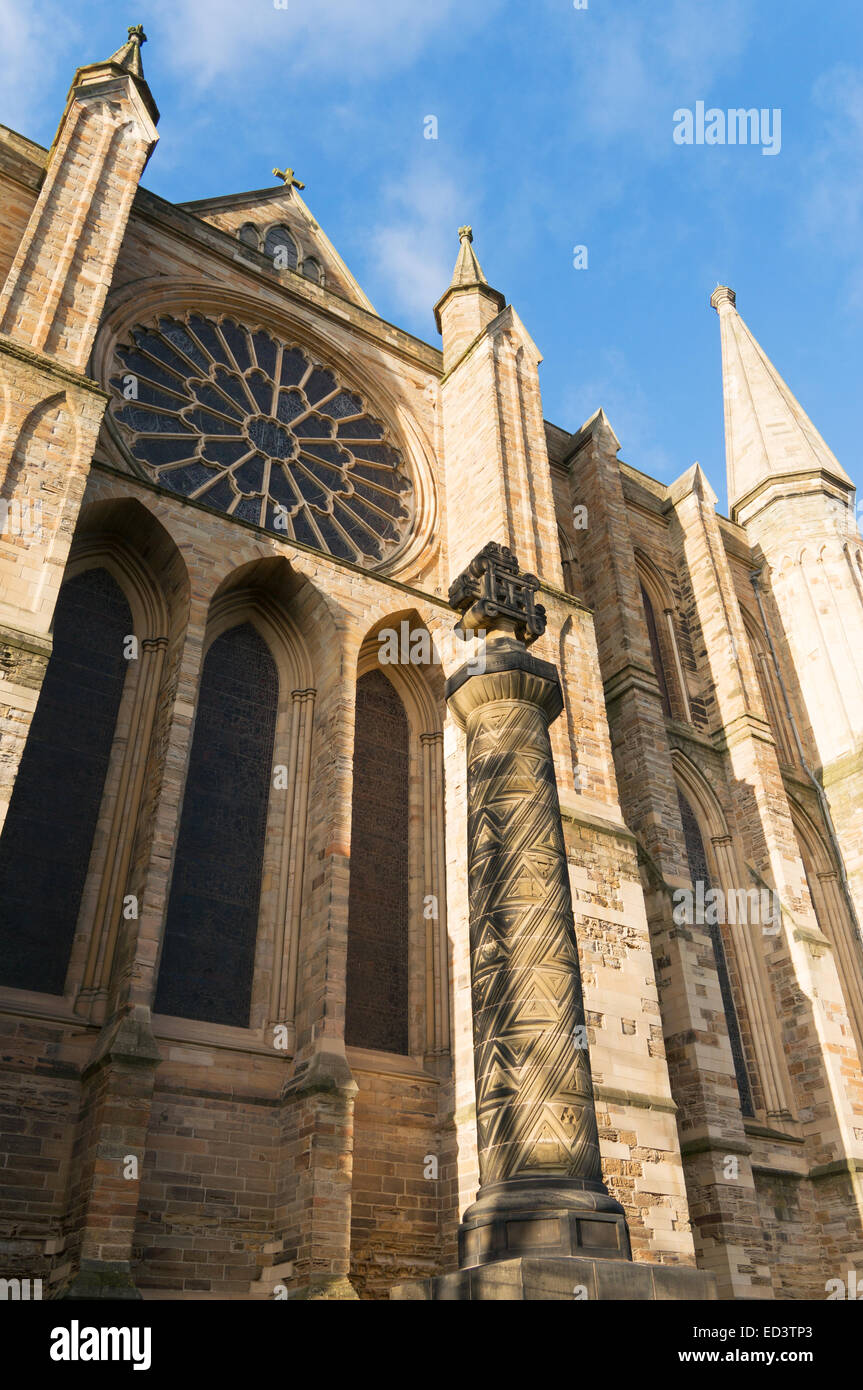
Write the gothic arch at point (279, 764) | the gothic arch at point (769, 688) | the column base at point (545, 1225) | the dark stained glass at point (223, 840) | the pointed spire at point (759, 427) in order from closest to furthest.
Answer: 1. the column base at point (545, 1225)
2. the dark stained glass at point (223, 840)
3. the gothic arch at point (279, 764)
4. the gothic arch at point (769, 688)
5. the pointed spire at point (759, 427)

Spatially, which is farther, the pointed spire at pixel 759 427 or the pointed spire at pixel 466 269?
the pointed spire at pixel 759 427

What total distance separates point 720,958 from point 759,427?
43.2 feet

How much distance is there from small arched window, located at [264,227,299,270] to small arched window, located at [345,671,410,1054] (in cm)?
788

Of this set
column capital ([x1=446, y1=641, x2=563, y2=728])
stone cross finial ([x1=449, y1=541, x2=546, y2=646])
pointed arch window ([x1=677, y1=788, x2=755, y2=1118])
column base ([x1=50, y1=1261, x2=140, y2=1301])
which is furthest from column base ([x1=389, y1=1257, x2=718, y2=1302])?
pointed arch window ([x1=677, y1=788, x2=755, y2=1118])

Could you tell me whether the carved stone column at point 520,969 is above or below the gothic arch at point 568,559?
below

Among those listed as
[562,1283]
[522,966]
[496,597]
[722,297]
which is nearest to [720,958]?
[496,597]

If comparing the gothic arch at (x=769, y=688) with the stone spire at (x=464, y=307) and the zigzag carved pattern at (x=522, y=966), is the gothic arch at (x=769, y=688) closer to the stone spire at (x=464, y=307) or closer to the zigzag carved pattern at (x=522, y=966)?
the stone spire at (x=464, y=307)

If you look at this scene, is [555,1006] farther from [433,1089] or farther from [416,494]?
[416,494]

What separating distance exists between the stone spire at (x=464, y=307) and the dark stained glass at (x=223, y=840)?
23.6 feet

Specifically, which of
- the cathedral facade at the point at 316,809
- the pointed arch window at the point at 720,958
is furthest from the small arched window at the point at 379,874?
the pointed arch window at the point at 720,958

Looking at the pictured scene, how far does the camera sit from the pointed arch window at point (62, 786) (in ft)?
28.3

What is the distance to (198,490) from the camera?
12289 millimetres

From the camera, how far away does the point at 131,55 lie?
41.8 feet
